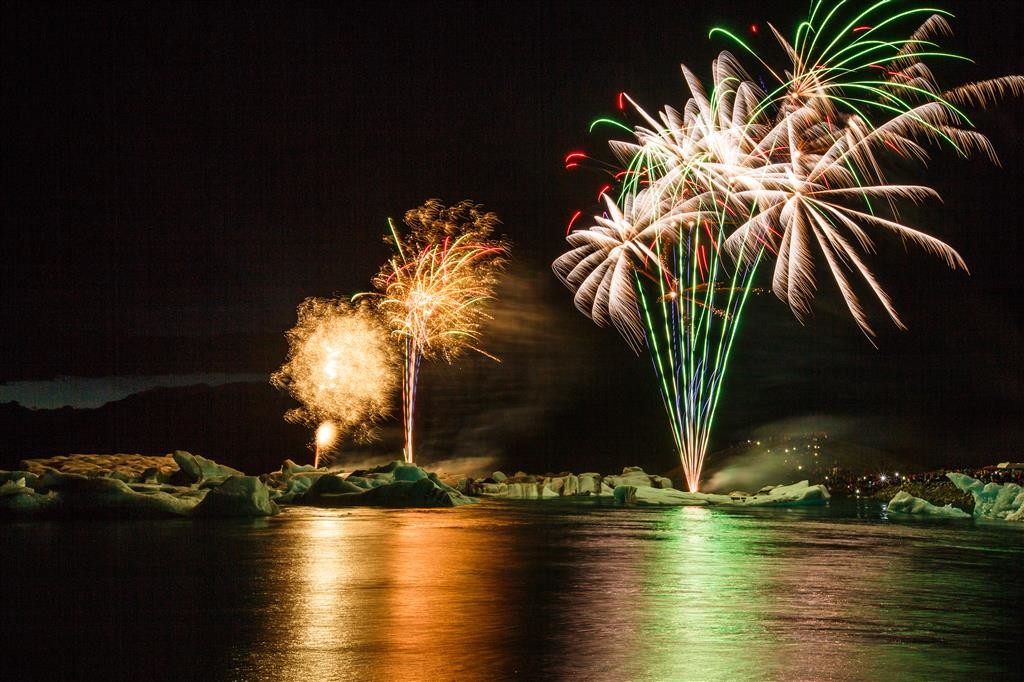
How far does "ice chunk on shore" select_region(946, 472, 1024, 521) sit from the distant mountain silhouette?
110928 mm

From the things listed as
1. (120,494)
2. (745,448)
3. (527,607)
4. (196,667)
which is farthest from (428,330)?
(196,667)

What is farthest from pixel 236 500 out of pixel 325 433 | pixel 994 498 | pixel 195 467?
pixel 325 433

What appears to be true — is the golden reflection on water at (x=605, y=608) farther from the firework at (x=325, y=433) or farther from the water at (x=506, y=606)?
the firework at (x=325, y=433)

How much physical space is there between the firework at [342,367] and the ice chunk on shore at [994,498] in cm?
3033

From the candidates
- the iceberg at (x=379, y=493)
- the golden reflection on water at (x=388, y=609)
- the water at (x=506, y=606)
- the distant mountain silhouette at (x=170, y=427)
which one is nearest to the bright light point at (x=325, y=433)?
the iceberg at (x=379, y=493)

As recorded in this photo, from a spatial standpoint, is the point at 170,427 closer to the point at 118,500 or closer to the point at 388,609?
the point at 118,500

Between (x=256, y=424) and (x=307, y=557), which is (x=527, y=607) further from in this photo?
(x=256, y=424)

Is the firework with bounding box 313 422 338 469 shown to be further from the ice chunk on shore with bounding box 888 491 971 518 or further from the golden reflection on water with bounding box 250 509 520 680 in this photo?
the golden reflection on water with bounding box 250 509 520 680

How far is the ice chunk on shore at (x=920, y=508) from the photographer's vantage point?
39.7 m

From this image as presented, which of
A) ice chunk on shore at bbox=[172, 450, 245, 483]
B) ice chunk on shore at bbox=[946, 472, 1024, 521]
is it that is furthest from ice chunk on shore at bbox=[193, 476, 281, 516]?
ice chunk on shore at bbox=[946, 472, 1024, 521]

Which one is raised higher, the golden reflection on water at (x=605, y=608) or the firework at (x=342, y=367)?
the firework at (x=342, y=367)

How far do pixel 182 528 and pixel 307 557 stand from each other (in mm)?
10190

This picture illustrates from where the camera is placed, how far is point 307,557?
2002 centimetres

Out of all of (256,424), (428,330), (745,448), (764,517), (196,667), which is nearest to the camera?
(196,667)
